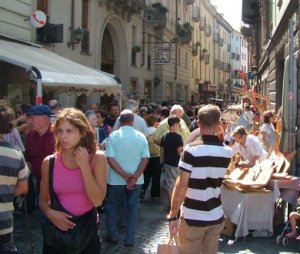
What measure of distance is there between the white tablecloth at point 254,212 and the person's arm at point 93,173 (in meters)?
3.36

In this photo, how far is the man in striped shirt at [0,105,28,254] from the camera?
11.1ft

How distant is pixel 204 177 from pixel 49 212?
124cm

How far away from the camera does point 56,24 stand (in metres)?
15.4

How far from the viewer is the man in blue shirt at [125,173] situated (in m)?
5.91

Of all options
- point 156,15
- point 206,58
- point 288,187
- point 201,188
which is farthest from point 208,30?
point 201,188

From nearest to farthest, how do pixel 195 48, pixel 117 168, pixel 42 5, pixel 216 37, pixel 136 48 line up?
pixel 117 168
pixel 42 5
pixel 136 48
pixel 195 48
pixel 216 37

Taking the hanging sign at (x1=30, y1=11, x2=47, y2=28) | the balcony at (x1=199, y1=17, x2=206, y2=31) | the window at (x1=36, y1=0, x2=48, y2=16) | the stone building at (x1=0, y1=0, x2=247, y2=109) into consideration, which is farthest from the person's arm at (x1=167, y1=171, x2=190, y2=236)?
the balcony at (x1=199, y1=17, x2=206, y2=31)

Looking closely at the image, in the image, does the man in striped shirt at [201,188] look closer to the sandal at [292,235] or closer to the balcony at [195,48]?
the sandal at [292,235]

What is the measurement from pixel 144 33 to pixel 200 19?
23324mm

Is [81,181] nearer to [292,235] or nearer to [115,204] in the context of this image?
[115,204]

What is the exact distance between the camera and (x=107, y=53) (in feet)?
73.2

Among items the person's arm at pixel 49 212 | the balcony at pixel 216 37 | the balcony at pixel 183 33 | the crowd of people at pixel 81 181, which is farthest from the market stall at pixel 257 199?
the balcony at pixel 216 37

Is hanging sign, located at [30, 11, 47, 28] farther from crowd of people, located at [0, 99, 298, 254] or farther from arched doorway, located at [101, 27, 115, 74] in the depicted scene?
crowd of people, located at [0, 99, 298, 254]

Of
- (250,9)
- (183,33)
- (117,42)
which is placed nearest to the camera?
(117,42)
